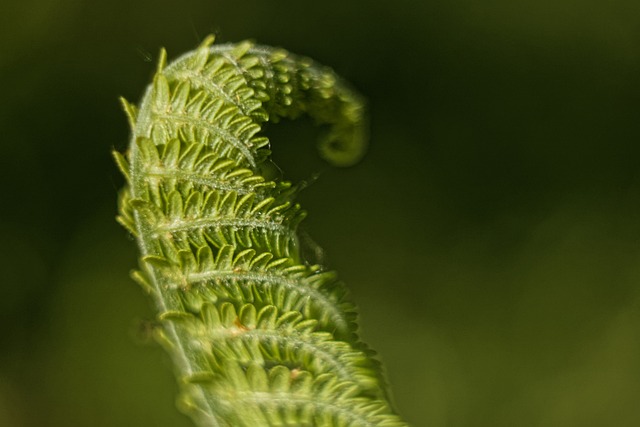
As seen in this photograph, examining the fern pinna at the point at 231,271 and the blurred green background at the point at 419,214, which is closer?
the fern pinna at the point at 231,271

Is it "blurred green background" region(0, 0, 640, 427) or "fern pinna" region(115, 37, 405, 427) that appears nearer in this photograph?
"fern pinna" region(115, 37, 405, 427)

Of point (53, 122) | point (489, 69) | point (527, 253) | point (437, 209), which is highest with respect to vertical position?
point (489, 69)

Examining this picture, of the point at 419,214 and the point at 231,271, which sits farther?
the point at 419,214

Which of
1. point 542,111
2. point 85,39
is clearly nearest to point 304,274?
point 85,39

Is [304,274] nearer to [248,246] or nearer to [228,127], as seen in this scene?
[248,246]
